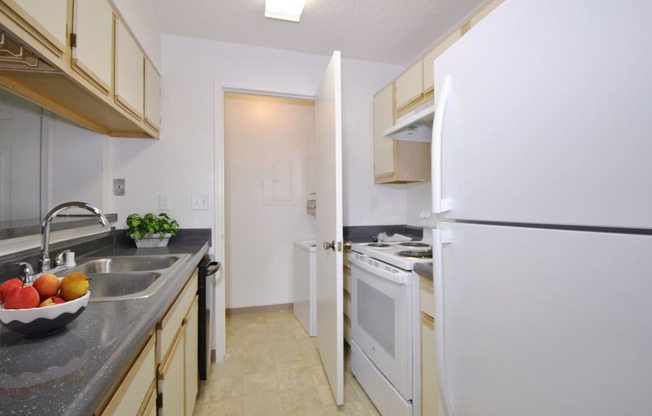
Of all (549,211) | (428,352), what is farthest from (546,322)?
(428,352)

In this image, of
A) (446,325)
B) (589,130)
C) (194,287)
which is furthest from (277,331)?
(589,130)

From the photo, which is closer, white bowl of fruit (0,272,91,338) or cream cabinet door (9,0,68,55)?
white bowl of fruit (0,272,91,338)

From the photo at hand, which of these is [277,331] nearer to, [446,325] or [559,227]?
[446,325]

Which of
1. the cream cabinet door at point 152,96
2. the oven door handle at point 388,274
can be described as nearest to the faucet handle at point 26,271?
the cream cabinet door at point 152,96

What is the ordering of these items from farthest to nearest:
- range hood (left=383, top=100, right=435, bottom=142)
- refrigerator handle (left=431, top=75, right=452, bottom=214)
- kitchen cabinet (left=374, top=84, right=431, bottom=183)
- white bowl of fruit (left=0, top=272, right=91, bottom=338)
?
1. kitchen cabinet (left=374, top=84, right=431, bottom=183)
2. range hood (left=383, top=100, right=435, bottom=142)
3. refrigerator handle (left=431, top=75, right=452, bottom=214)
4. white bowl of fruit (left=0, top=272, right=91, bottom=338)

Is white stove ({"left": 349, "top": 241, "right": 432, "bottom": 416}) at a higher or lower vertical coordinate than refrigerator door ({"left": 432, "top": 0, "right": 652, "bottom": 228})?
lower

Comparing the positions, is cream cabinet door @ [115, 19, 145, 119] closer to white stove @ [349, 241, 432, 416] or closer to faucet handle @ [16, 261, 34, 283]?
faucet handle @ [16, 261, 34, 283]

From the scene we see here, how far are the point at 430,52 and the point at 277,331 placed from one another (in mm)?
2465

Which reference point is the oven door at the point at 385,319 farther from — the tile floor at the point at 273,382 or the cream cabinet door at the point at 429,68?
the cream cabinet door at the point at 429,68

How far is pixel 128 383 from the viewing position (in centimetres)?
65

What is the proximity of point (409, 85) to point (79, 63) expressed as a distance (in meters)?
1.71

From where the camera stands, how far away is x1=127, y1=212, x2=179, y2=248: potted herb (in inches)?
A: 71.5

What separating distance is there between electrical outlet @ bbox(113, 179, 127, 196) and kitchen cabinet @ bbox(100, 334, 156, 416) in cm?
148

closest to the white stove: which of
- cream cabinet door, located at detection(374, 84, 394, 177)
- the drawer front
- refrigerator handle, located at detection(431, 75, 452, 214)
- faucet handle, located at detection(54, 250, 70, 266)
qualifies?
refrigerator handle, located at detection(431, 75, 452, 214)
